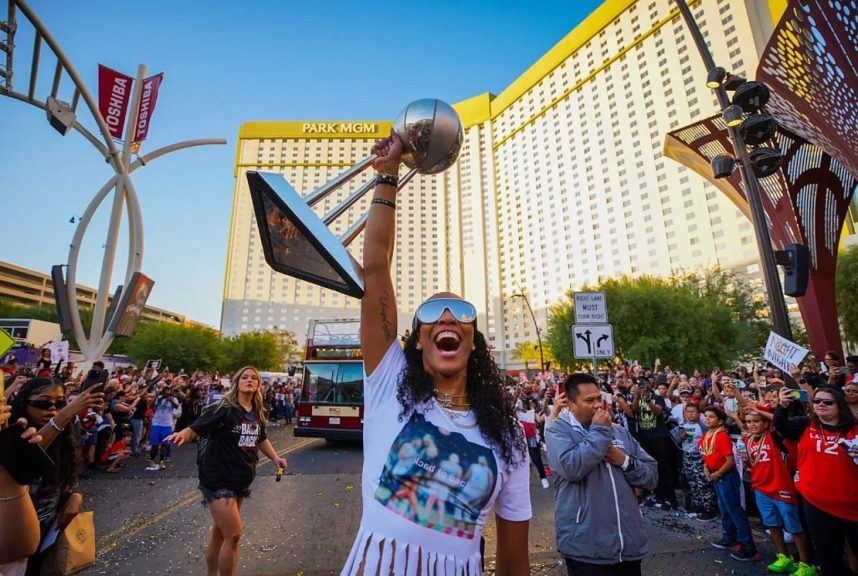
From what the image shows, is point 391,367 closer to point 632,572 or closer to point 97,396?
point 97,396

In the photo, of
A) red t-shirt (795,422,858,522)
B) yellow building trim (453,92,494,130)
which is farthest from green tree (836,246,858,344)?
yellow building trim (453,92,494,130)

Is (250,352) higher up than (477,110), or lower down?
lower down

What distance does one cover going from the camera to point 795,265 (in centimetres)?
608

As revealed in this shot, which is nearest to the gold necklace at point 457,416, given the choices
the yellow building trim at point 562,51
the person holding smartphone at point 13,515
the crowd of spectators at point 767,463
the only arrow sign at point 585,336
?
the person holding smartphone at point 13,515

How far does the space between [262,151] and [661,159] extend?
98.1 meters

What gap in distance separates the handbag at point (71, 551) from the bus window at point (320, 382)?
10068 millimetres

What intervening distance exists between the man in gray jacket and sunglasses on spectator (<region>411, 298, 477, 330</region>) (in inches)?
74.8

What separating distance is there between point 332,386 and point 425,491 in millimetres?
12125

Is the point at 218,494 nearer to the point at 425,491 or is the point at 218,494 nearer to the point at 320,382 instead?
the point at 425,491

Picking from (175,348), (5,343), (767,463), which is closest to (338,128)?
(175,348)

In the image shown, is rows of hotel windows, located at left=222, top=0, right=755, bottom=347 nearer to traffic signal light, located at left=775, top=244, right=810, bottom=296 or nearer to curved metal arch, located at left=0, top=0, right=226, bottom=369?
traffic signal light, located at left=775, top=244, right=810, bottom=296

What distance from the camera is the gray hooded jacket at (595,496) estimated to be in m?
2.84

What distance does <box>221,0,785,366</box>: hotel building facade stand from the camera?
6512 cm

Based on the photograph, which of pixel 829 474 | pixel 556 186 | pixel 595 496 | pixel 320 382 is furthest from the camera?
pixel 556 186
